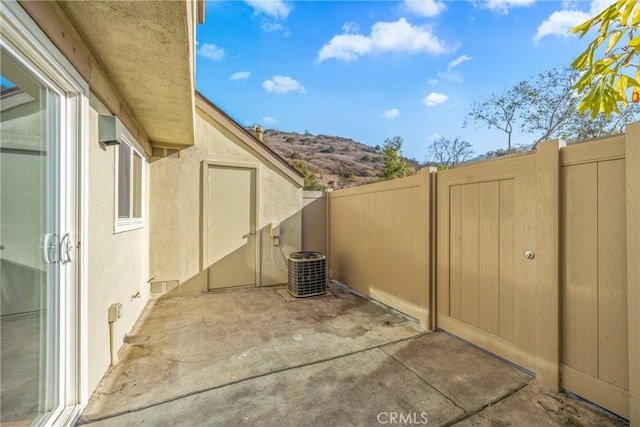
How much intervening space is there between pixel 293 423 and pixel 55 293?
5.38ft

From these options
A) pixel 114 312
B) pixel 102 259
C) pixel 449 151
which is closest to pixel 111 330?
pixel 114 312

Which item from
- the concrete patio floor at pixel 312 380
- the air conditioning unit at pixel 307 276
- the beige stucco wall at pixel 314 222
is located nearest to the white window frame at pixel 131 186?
the concrete patio floor at pixel 312 380

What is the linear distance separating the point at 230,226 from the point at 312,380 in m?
3.16

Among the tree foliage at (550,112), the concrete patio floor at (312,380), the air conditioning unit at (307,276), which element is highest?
the tree foliage at (550,112)

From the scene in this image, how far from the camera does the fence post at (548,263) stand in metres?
1.96

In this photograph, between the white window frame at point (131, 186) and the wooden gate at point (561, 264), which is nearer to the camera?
the wooden gate at point (561, 264)

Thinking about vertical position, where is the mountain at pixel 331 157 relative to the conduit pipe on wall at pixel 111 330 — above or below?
above

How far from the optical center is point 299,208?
5168 millimetres

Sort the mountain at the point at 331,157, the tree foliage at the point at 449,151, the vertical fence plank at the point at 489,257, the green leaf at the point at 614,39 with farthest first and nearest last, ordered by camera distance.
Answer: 1. the mountain at the point at 331,157
2. the tree foliage at the point at 449,151
3. the vertical fence plank at the point at 489,257
4. the green leaf at the point at 614,39

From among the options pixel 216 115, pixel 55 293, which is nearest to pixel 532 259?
pixel 55 293

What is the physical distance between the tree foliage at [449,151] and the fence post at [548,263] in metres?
13.0

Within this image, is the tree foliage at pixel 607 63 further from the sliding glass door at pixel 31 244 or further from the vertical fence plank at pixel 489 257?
the sliding glass door at pixel 31 244

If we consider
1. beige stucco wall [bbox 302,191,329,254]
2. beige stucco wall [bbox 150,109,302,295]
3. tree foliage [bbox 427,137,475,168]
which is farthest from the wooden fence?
tree foliage [bbox 427,137,475,168]

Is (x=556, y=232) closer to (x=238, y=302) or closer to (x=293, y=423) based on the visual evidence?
(x=293, y=423)
